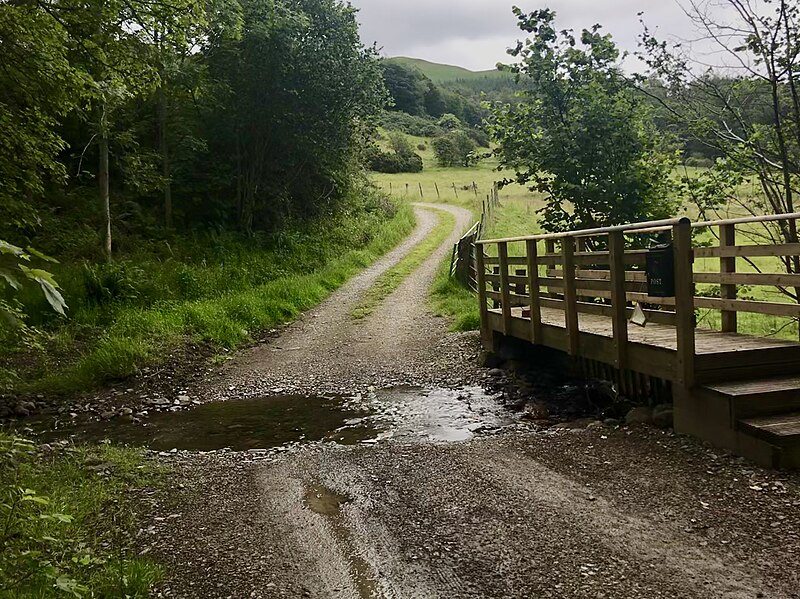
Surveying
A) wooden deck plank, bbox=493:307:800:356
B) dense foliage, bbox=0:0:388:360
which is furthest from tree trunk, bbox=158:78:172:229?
wooden deck plank, bbox=493:307:800:356

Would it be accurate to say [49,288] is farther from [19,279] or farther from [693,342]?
[693,342]

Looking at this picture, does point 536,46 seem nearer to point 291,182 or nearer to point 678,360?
point 678,360

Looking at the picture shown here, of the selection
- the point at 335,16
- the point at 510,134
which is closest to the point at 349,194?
the point at 335,16

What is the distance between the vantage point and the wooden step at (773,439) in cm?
469

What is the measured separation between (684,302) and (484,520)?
2.85 m

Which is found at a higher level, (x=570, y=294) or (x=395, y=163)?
(x=395, y=163)

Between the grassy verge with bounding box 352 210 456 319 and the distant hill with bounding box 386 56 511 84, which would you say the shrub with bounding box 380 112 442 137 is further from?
the distant hill with bounding box 386 56 511 84

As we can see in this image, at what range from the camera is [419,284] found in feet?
59.2

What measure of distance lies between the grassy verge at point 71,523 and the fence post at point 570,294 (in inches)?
196

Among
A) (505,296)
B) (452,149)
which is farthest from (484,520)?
(452,149)

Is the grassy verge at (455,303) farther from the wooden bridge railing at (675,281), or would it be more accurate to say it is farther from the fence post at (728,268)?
the fence post at (728,268)

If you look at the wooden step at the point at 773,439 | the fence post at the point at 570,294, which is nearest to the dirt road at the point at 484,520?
the wooden step at the point at 773,439

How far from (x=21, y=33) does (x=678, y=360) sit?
8.36 metres

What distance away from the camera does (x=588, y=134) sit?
10297 mm
